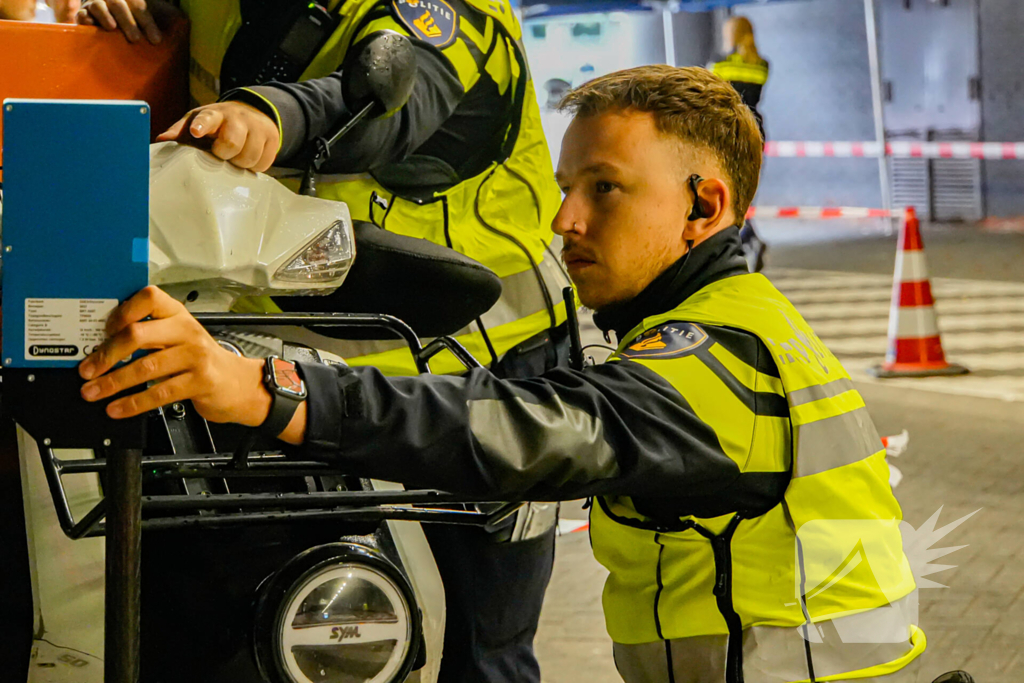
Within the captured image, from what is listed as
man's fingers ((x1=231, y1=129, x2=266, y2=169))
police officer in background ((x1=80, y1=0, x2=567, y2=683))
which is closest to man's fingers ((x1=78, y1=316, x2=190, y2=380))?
man's fingers ((x1=231, y1=129, x2=266, y2=169))

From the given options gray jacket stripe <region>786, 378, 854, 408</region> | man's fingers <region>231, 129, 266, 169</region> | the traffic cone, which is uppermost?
man's fingers <region>231, 129, 266, 169</region>

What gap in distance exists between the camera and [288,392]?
1276 millimetres

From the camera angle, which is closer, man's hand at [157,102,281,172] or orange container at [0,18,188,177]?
man's hand at [157,102,281,172]

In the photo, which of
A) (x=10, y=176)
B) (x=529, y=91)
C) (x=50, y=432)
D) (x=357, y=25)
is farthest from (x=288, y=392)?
(x=529, y=91)

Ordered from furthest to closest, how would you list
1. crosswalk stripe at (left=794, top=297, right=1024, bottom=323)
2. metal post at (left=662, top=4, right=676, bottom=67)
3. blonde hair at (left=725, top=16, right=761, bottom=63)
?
1. metal post at (left=662, top=4, right=676, bottom=67)
2. blonde hair at (left=725, top=16, right=761, bottom=63)
3. crosswalk stripe at (left=794, top=297, right=1024, bottom=323)

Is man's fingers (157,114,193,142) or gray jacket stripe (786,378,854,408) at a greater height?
man's fingers (157,114,193,142)

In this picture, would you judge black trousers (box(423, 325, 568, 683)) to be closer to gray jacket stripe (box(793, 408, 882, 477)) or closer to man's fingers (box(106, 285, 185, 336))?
gray jacket stripe (box(793, 408, 882, 477))

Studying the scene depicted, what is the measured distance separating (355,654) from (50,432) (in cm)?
79

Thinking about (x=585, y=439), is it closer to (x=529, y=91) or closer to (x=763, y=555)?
(x=763, y=555)

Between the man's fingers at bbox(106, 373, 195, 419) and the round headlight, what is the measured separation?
70cm

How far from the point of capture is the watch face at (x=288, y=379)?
4.19 feet

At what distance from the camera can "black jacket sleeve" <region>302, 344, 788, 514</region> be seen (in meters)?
1.32

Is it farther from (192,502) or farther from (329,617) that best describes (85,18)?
(329,617)

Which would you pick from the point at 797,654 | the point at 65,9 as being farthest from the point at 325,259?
the point at 65,9
